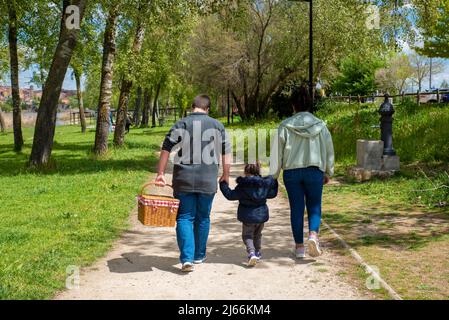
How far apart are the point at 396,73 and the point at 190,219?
92083mm

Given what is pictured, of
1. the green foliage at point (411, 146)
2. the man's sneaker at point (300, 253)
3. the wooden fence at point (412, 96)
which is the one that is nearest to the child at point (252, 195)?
the man's sneaker at point (300, 253)

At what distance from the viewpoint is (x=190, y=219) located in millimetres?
5965

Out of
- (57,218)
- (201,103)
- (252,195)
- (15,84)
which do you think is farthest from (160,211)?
(15,84)

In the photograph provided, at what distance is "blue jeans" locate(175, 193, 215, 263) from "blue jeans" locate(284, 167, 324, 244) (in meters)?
0.97

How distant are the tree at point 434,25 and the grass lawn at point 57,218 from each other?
31.2 ft

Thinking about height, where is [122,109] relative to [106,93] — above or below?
below

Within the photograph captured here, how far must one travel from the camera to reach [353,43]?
3256 cm

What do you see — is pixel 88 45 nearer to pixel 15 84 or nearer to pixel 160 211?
pixel 15 84

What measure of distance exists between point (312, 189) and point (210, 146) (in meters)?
1.28

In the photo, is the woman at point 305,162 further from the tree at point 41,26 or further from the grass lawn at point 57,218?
the tree at point 41,26

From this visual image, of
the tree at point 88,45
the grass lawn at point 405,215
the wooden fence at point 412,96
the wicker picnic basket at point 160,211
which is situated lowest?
the grass lawn at point 405,215

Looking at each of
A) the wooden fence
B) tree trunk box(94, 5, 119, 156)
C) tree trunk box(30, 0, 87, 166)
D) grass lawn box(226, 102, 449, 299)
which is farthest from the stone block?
the wooden fence

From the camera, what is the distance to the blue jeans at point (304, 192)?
20.3 ft
